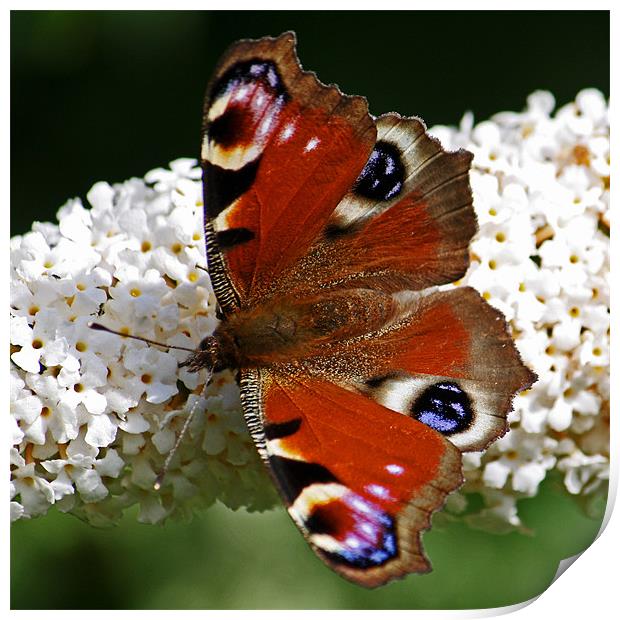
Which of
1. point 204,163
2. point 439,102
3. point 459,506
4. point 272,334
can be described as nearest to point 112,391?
point 272,334

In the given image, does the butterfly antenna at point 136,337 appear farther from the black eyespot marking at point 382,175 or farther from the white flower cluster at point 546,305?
the white flower cluster at point 546,305

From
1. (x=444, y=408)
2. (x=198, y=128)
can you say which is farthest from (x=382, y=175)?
(x=198, y=128)

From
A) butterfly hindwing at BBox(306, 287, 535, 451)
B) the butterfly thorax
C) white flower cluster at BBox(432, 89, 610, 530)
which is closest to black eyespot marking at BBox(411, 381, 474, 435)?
butterfly hindwing at BBox(306, 287, 535, 451)

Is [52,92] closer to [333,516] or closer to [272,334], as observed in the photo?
[272,334]

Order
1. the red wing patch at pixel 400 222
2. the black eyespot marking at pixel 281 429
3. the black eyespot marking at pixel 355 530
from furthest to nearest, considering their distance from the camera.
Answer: the red wing patch at pixel 400 222 < the black eyespot marking at pixel 281 429 < the black eyespot marking at pixel 355 530

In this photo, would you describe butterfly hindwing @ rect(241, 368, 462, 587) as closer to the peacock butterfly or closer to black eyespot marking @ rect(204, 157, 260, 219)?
the peacock butterfly

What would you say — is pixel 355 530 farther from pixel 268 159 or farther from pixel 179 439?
pixel 268 159

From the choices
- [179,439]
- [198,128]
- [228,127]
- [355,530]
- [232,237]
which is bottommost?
[355,530]

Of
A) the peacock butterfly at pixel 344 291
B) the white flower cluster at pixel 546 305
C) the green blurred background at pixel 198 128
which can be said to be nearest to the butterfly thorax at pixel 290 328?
the peacock butterfly at pixel 344 291
